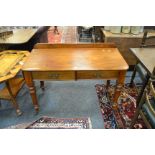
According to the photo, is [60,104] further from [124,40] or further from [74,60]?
[124,40]

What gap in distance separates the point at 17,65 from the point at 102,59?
37.6 inches

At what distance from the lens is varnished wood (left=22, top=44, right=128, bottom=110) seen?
1.57 meters

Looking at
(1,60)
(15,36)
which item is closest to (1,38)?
(15,36)

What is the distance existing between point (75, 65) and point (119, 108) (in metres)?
0.93

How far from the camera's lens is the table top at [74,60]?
1.58 metres

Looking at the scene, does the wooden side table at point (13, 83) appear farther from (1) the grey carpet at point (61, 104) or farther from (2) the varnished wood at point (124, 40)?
(2) the varnished wood at point (124, 40)

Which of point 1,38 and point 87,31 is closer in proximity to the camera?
point 1,38

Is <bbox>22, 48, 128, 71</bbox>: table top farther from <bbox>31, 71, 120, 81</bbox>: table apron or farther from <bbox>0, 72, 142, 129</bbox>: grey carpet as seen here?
<bbox>0, 72, 142, 129</bbox>: grey carpet

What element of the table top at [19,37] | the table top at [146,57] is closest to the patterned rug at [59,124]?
the table top at [146,57]

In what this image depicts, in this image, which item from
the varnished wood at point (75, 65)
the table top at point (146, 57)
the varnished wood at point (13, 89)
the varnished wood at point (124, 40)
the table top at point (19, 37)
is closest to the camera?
the varnished wood at point (75, 65)

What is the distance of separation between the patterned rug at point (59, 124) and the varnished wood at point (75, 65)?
0.96 ft

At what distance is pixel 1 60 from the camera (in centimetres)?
193
